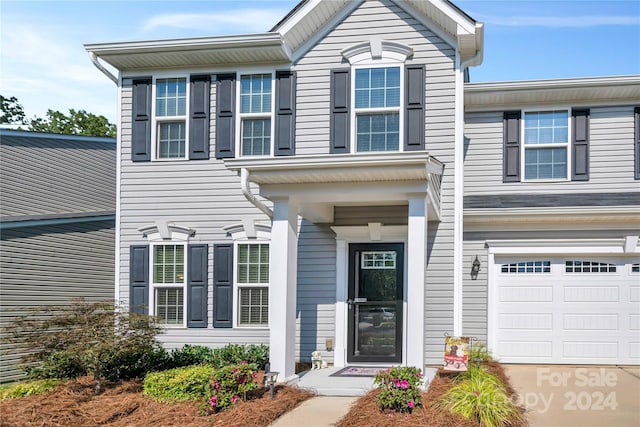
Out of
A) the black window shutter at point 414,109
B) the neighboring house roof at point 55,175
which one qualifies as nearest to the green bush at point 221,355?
the neighboring house roof at point 55,175

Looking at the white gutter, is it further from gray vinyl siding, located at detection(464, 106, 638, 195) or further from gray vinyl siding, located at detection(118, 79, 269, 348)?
gray vinyl siding, located at detection(464, 106, 638, 195)

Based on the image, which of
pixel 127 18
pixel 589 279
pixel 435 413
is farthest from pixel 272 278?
pixel 589 279

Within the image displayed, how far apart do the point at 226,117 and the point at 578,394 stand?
719 centimetres

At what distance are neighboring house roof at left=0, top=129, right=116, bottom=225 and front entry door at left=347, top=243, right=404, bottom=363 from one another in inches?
242

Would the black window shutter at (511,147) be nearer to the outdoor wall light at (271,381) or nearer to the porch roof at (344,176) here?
the porch roof at (344,176)

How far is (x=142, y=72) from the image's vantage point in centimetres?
1198

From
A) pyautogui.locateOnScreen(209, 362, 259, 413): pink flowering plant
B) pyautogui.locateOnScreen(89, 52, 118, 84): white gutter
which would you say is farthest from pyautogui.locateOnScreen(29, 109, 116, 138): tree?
pyautogui.locateOnScreen(209, 362, 259, 413): pink flowering plant

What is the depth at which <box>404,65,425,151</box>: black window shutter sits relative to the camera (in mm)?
10938

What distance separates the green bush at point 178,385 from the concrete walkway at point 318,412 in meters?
1.21

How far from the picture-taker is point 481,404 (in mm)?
7105

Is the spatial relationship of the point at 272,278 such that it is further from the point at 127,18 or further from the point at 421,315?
the point at 127,18

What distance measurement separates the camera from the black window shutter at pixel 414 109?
1094cm

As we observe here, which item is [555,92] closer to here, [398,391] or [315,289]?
[315,289]

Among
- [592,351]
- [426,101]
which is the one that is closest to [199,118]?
[426,101]
